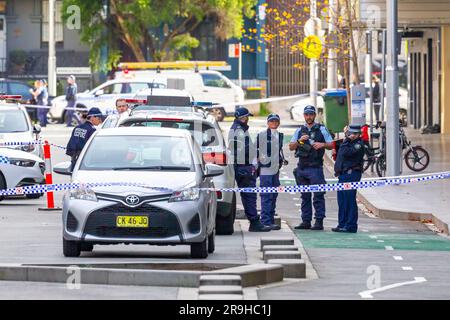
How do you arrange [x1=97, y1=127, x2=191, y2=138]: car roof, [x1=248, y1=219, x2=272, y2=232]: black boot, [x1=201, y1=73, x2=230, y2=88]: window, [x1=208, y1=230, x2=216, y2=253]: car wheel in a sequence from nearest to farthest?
[x1=208, y1=230, x2=216, y2=253]: car wheel, [x1=97, y1=127, x2=191, y2=138]: car roof, [x1=248, y1=219, x2=272, y2=232]: black boot, [x1=201, y1=73, x2=230, y2=88]: window

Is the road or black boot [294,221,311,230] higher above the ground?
black boot [294,221,311,230]

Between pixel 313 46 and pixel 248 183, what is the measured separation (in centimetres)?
2064

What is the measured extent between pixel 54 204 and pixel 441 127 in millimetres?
22276

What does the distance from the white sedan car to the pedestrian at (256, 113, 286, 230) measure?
18.2 feet

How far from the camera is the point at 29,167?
990 inches

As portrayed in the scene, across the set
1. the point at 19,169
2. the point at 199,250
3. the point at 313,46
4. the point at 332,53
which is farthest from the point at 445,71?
the point at 199,250

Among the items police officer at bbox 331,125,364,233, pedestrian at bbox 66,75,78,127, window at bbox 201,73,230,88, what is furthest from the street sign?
police officer at bbox 331,125,364,233

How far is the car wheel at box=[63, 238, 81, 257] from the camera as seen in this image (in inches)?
647

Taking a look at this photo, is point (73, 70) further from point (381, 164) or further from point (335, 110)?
point (381, 164)

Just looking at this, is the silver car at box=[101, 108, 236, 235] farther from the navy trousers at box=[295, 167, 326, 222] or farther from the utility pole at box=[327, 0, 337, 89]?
the utility pole at box=[327, 0, 337, 89]

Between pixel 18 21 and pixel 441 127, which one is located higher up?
pixel 18 21

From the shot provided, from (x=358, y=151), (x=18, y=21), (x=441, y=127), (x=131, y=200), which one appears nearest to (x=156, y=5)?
(x=18, y=21)

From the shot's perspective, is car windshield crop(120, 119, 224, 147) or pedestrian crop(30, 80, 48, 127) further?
pedestrian crop(30, 80, 48, 127)
